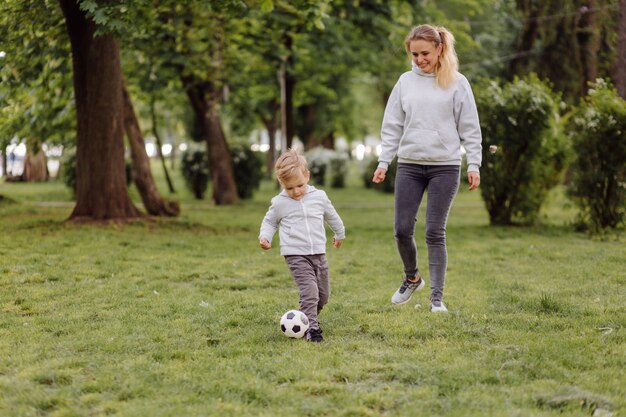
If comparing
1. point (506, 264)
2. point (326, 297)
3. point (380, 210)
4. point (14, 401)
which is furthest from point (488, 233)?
point (14, 401)

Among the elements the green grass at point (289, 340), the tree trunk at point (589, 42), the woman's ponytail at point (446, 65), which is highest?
the tree trunk at point (589, 42)

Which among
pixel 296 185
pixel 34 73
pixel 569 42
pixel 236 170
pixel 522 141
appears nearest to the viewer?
pixel 296 185

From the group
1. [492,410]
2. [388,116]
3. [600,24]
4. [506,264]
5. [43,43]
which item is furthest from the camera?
[600,24]

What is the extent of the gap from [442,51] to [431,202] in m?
1.15

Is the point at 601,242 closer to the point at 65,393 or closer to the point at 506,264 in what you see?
the point at 506,264

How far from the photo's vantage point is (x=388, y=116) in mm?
6031

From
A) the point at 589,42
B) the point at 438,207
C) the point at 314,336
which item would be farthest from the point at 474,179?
the point at 589,42

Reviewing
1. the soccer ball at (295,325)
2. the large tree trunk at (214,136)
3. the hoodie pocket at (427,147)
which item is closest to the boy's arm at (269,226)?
the soccer ball at (295,325)

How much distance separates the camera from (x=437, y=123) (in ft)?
19.1

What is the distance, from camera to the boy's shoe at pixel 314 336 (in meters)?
5.24

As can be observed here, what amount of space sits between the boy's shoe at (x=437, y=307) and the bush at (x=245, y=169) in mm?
16656

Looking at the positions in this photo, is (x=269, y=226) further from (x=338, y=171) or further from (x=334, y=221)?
(x=338, y=171)

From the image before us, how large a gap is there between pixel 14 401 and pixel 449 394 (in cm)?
227

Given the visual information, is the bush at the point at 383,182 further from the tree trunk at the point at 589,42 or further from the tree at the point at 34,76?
the tree at the point at 34,76
